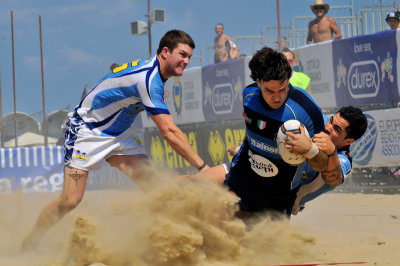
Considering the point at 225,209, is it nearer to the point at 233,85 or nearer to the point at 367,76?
the point at 367,76

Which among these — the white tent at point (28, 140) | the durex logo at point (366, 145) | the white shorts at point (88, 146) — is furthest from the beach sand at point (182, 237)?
the white tent at point (28, 140)

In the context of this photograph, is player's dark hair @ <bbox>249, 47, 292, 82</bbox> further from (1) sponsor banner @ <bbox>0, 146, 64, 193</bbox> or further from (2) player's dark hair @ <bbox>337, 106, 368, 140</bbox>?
(1) sponsor banner @ <bbox>0, 146, 64, 193</bbox>

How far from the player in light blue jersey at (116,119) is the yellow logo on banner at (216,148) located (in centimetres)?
653

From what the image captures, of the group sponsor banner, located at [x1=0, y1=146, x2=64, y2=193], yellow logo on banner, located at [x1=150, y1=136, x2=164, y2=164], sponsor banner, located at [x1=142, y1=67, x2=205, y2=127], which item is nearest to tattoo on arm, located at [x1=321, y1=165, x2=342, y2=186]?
sponsor banner, located at [x1=142, y1=67, x2=205, y2=127]

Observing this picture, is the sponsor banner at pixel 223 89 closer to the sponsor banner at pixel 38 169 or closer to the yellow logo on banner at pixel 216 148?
the yellow logo on banner at pixel 216 148

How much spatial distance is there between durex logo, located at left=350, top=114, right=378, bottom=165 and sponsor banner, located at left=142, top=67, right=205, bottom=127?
404cm

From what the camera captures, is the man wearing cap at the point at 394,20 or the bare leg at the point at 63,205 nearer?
the bare leg at the point at 63,205

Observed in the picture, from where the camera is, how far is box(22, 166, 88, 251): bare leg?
17.9ft

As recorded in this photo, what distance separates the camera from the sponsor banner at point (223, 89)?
39.7ft

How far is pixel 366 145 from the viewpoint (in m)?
10.0

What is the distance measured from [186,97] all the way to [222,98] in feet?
4.44

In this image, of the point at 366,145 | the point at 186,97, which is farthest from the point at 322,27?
the point at 186,97

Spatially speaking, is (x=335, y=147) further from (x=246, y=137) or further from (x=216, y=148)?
(x=216, y=148)

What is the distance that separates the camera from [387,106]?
32.0 feet
